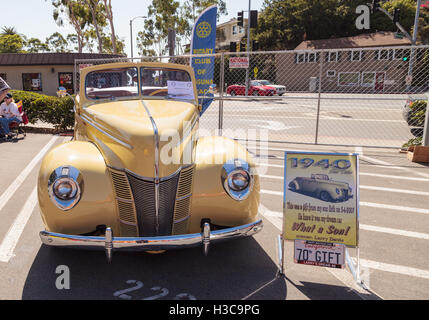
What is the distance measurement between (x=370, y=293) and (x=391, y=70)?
121ft

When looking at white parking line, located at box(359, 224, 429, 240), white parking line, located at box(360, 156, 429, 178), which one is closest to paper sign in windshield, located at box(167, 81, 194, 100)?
white parking line, located at box(359, 224, 429, 240)

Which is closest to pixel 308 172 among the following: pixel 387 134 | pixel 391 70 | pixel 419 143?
pixel 419 143

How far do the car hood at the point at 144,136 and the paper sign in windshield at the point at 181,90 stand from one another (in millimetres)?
686

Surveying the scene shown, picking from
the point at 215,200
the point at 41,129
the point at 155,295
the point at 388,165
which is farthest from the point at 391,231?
the point at 41,129

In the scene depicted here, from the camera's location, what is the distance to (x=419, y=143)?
26.1 ft

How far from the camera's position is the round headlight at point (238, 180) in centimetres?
313

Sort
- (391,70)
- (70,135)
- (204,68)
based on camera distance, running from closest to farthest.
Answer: (204,68), (70,135), (391,70)

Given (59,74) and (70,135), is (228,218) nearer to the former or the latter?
(70,135)

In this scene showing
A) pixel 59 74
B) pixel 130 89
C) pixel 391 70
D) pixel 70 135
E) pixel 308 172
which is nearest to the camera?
pixel 308 172

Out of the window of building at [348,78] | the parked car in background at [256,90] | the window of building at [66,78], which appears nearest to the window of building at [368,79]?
the window of building at [348,78]

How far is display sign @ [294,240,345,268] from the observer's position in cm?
297

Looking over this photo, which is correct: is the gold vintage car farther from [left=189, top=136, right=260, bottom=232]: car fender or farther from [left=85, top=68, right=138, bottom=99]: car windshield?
[left=85, top=68, right=138, bottom=99]: car windshield

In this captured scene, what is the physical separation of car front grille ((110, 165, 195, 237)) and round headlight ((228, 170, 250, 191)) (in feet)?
1.28

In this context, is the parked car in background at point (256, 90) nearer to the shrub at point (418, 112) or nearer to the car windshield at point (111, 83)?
the shrub at point (418, 112)
